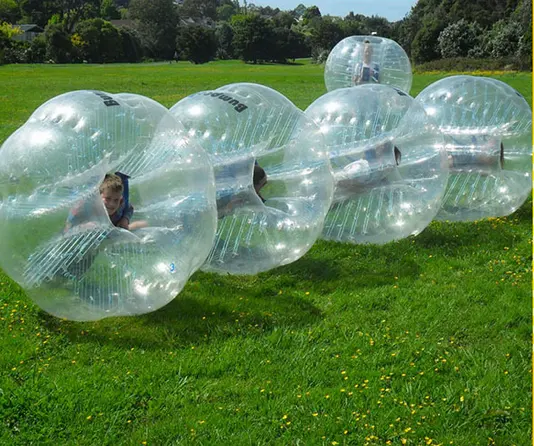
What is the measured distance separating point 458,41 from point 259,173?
1656 inches

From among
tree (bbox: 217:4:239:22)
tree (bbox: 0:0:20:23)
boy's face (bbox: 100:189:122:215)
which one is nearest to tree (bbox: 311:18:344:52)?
tree (bbox: 0:0:20:23)

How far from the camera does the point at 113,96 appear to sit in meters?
5.24

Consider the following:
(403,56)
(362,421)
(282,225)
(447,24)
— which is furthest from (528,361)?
(447,24)

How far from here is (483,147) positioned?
757cm

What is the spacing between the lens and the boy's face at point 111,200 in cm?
503

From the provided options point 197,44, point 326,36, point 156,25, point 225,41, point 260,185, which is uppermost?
point 260,185

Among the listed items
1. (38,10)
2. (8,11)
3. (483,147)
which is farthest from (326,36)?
(483,147)

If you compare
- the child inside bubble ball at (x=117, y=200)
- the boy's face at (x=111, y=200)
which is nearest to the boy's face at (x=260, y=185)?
the child inside bubble ball at (x=117, y=200)

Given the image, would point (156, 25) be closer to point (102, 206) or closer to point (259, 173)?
point (259, 173)

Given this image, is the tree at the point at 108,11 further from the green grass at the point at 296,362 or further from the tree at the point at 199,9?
the green grass at the point at 296,362

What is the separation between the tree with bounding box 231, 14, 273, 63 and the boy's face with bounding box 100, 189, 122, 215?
66.8m

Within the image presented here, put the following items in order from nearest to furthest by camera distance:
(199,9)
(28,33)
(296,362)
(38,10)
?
1. (296,362)
2. (28,33)
3. (38,10)
4. (199,9)

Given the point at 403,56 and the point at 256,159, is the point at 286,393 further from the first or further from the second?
the point at 403,56

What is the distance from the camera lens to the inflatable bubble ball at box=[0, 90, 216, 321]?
15.2 ft
